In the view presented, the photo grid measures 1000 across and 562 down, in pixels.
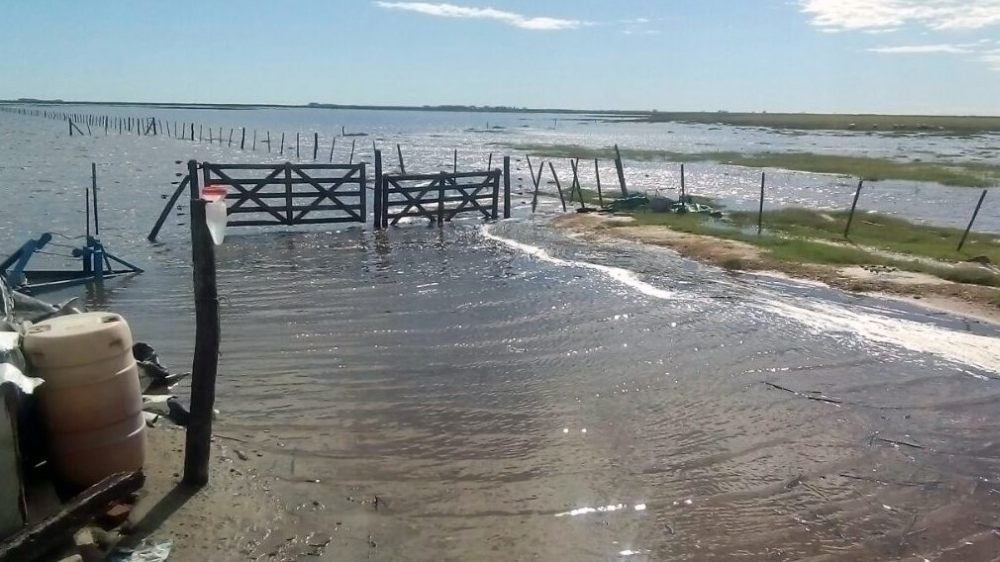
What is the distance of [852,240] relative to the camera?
22.0 m

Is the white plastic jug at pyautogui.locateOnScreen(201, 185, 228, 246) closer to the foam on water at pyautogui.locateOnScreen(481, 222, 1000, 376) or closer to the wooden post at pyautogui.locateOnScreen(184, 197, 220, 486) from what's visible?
the wooden post at pyautogui.locateOnScreen(184, 197, 220, 486)

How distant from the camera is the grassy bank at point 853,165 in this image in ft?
141

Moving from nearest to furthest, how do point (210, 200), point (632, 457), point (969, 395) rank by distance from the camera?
point (210, 200) → point (632, 457) → point (969, 395)

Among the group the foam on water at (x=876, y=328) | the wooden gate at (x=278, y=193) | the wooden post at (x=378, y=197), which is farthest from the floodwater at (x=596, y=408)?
the wooden post at (x=378, y=197)

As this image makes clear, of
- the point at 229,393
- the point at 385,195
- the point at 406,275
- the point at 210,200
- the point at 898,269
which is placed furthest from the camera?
the point at 385,195

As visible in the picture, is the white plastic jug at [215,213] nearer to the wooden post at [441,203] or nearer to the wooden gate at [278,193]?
the wooden gate at [278,193]

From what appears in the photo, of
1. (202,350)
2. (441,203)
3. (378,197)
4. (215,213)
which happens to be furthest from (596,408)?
(441,203)

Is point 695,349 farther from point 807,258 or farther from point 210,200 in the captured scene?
point 807,258

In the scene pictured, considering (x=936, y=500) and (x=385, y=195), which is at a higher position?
(x=385, y=195)

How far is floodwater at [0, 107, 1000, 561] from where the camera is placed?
5.79m

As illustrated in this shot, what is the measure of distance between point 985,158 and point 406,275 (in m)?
59.5

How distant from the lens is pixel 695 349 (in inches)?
419

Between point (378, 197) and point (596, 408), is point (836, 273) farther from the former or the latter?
point (378, 197)

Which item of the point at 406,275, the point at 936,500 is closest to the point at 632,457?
the point at 936,500
